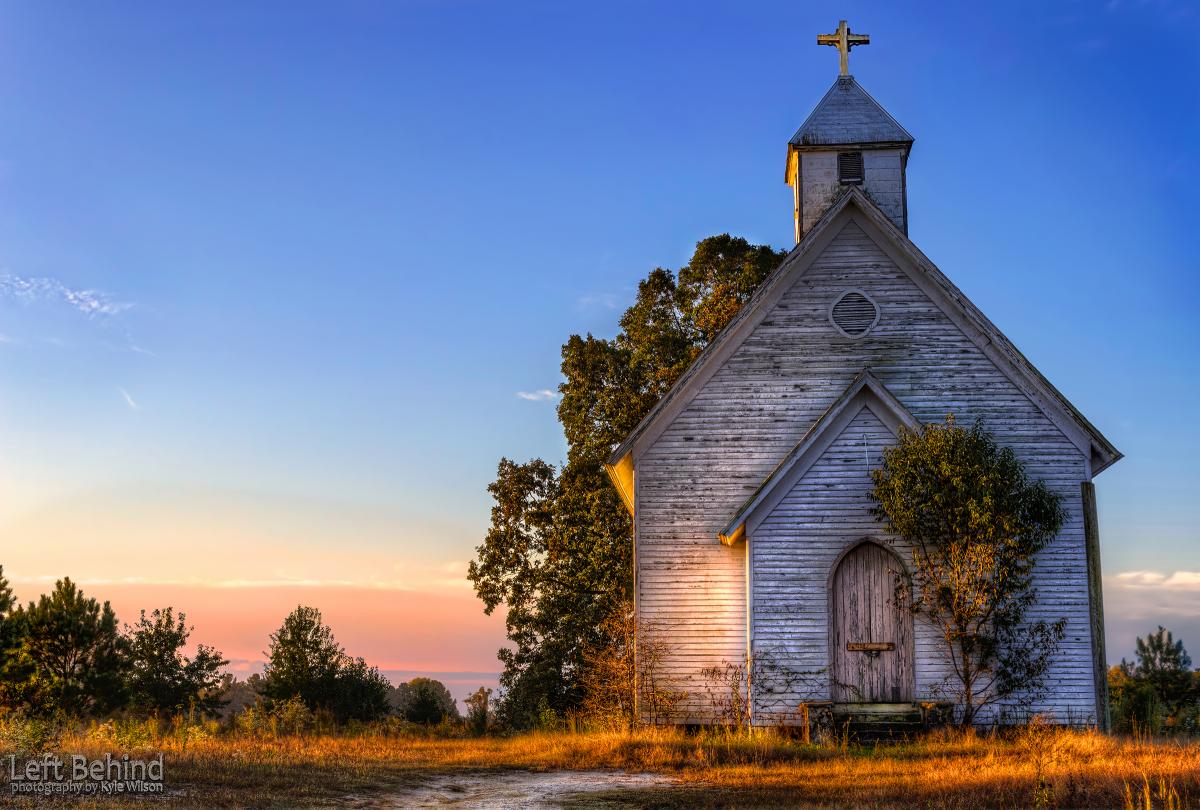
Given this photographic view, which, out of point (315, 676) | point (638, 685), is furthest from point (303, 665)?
point (638, 685)

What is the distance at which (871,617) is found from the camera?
19.7m

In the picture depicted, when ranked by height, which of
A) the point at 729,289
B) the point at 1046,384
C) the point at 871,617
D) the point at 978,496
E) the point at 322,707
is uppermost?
the point at 729,289

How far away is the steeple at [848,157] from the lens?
80.7 feet

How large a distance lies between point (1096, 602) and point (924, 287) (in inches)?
265

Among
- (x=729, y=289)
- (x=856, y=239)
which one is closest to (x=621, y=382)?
(x=729, y=289)

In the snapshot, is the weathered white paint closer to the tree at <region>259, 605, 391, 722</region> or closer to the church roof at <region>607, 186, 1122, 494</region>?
the church roof at <region>607, 186, 1122, 494</region>

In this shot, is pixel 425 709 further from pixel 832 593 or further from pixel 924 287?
pixel 924 287

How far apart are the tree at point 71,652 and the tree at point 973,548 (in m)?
21.5

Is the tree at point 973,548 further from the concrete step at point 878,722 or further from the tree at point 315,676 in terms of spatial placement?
the tree at point 315,676

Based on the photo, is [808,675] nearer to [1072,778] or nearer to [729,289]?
[1072,778]

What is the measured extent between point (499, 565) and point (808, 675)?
14.5m

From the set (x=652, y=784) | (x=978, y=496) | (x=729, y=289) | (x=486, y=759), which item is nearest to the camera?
(x=652, y=784)

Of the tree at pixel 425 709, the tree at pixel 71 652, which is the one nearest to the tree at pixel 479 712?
the tree at pixel 425 709

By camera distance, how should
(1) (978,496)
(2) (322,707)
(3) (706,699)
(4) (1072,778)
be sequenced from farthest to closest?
(2) (322,707), (3) (706,699), (1) (978,496), (4) (1072,778)
